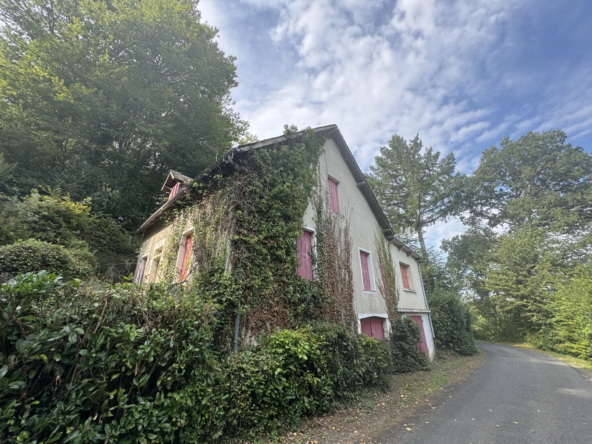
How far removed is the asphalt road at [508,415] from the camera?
15.2 feet

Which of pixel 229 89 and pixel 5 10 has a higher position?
pixel 229 89

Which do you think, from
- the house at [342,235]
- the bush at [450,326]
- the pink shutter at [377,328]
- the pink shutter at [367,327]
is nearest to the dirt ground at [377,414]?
the pink shutter at [377,328]

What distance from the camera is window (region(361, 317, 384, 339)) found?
9.93 meters

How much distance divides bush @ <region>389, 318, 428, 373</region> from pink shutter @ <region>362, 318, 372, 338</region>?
4.37 feet

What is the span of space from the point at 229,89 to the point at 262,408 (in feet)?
67.4

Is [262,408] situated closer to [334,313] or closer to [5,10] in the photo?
[334,313]

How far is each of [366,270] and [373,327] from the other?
230 centimetres

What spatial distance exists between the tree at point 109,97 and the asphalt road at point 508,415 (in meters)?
16.0

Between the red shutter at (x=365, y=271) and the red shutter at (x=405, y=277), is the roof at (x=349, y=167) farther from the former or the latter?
the red shutter at (x=365, y=271)

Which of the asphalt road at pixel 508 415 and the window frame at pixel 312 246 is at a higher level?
the window frame at pixel 312 246

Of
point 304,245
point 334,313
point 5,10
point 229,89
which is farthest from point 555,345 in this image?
point 5,10

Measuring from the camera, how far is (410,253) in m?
15.7

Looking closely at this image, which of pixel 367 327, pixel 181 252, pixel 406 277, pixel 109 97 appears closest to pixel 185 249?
pixel 181 252

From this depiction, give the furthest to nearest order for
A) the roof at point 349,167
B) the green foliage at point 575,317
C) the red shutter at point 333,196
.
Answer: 1. the green foliage at point 575,317
2. the red shutter at point 333,196
3. the roof at point 349,167
